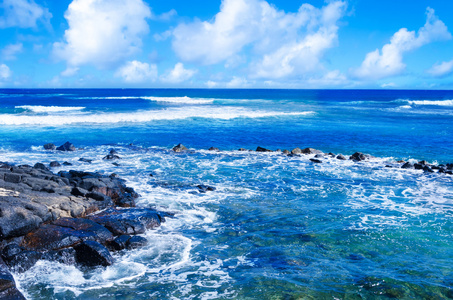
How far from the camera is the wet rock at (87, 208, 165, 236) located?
36.7ft

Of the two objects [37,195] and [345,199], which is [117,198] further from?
[345,199]

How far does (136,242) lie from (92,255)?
148 centimetres

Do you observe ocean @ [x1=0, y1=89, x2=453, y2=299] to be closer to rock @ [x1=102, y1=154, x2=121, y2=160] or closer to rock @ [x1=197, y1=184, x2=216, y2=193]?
rock @ [x1=197, y1=184, x2=216, y2=193]

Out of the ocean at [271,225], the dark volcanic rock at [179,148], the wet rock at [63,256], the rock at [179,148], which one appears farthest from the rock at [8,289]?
the dark volcanic rock at [179,148]

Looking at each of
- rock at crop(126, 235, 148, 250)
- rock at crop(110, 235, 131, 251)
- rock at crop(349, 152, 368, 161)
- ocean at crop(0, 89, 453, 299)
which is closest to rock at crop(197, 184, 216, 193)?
ocean at crop(0, 89, 453, 299)

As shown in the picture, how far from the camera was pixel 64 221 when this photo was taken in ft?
35.9

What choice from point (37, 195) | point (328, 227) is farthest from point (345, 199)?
point (37, 195)

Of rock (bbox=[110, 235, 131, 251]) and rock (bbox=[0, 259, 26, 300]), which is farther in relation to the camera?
rock (bbox=[110, 235, 131, 251])

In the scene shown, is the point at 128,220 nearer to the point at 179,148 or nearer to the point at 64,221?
the point at 64,221

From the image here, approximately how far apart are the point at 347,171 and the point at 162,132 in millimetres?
20404

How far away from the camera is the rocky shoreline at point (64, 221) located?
9266mm

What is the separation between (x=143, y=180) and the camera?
1789cm

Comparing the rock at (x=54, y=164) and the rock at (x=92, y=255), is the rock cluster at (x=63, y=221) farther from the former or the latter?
the rock at (x=54, y=164)

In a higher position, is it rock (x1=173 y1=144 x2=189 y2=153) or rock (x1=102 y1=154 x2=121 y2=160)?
rock (x1=173 y1=144 x2=189 y2=153)
